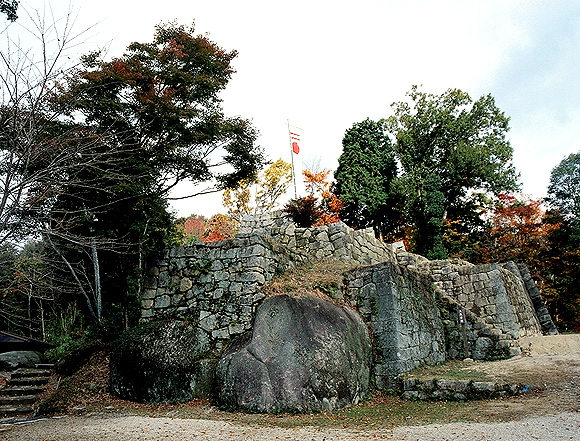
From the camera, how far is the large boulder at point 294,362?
261 inches

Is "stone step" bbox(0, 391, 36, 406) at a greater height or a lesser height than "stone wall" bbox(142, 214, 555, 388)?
lesser

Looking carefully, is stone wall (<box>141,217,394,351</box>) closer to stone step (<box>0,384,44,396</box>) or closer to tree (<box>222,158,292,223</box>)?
stone step (<box>0,384,44,396</box>)

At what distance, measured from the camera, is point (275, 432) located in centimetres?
546

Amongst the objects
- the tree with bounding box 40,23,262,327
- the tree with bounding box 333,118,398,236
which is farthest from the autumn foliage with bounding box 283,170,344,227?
the tree with bounding box 40,23,262,327

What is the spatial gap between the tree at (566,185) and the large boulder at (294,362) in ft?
66.2

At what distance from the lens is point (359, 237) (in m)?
13.1

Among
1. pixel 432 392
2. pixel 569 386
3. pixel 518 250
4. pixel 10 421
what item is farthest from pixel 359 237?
pixel 518 250

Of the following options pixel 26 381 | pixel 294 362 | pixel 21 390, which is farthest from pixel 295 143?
pixel 294 362

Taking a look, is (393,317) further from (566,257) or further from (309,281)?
(566,257)

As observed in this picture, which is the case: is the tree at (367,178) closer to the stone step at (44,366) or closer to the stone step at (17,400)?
the stone step at (44,366)

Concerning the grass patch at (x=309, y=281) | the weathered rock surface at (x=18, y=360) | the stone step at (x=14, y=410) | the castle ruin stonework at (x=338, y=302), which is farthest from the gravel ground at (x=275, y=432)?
the weathered rock surface at (x=18, y=360)

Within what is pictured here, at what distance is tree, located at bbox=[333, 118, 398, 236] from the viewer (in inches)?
923

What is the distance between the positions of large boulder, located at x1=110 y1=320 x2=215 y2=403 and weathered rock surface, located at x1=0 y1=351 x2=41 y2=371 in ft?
12.3

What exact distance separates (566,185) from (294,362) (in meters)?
22.7
